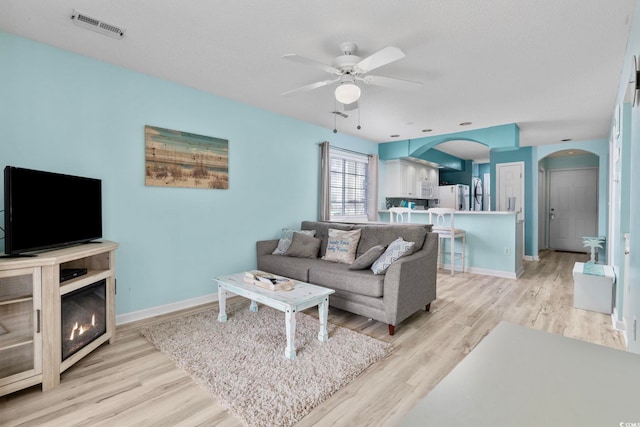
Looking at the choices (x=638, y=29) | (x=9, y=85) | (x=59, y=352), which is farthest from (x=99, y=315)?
(x=638, y=29)

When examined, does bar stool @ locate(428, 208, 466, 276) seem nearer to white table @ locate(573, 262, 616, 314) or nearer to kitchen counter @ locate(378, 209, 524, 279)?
kitchen counter @ locate(378, 209, 524, 279)

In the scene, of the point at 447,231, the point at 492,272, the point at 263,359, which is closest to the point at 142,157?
the point at 263,359

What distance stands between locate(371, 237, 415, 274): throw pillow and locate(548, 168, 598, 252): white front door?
22.9ft

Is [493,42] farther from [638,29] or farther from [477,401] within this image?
[477,401]

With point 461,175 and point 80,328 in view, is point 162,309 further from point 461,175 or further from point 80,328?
point 461,175

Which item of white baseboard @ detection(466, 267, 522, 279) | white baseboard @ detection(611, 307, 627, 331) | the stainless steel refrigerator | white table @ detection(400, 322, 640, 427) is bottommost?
white baseboard @ detection(611, 307, 627, 331)

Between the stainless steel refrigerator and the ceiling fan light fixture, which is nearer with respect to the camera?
the ceiling fan light fixture

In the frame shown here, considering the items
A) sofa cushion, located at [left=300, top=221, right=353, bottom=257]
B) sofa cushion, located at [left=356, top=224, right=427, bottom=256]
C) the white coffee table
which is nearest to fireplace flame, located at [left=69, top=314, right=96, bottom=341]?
the white coffee table

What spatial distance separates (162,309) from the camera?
11.0 feet

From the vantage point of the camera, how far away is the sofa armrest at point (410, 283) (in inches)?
112

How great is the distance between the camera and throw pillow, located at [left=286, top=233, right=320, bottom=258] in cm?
403

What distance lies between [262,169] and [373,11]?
2.58 meters

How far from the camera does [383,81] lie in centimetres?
276

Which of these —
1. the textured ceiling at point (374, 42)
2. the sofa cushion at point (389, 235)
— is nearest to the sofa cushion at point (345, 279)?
the sofa cushion at point (389, 235)
